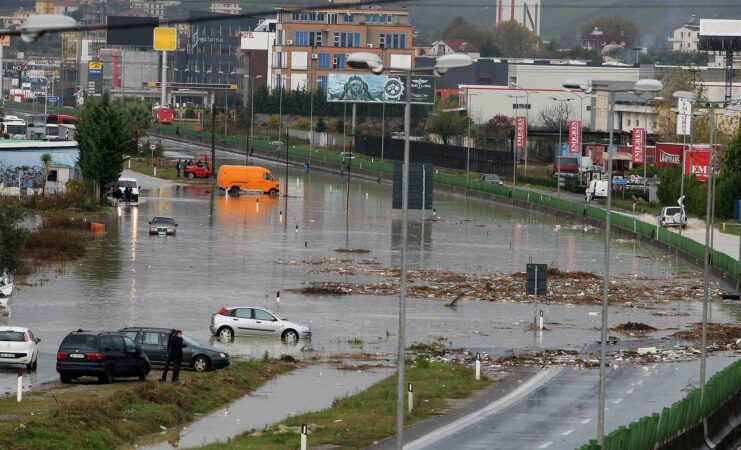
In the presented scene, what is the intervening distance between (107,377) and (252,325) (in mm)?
11483

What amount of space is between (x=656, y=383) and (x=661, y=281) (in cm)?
2874

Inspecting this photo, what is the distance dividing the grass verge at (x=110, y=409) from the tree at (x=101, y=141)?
57969 mm

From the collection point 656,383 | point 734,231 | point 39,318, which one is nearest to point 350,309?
point 39,318

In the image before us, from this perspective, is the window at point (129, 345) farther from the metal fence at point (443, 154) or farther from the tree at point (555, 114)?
the tree at point (555, 114)

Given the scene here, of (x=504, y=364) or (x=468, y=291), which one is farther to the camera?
(x=468, y=291)

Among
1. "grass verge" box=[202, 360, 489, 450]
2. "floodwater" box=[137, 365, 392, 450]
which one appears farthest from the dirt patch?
"floodwater" box=[137, 365, 392, 450]

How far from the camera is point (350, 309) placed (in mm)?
58719

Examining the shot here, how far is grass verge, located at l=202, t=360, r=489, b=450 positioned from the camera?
107ft

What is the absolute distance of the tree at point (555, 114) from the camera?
589 ft

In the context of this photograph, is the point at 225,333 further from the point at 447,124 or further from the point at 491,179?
the point at 447,124

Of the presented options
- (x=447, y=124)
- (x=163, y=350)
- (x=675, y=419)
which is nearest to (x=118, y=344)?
(x=163, y=350)

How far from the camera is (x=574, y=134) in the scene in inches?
4722

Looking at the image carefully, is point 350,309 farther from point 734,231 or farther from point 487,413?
point 734,231

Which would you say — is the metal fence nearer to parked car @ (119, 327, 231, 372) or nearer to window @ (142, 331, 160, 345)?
parked car @ (119, 327, 231, 372)
